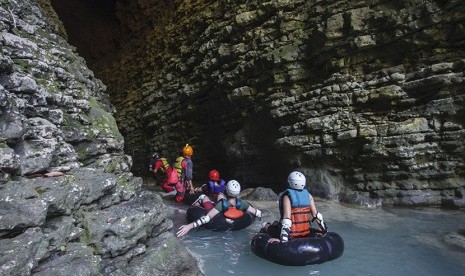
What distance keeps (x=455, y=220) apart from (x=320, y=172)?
11.6 feet

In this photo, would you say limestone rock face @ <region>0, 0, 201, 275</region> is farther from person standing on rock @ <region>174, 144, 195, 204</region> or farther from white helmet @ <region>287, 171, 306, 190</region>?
person standing on rock @ <region>174, 144, 195, 204</region>

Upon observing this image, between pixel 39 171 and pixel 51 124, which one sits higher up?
pixel 51 124

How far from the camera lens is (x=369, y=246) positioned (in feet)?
19.0

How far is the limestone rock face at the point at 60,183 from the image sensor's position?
3.06 meters

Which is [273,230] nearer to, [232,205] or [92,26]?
[232,205]

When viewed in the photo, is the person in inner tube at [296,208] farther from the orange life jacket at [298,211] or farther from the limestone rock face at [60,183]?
the limestone rock face at [60,183]

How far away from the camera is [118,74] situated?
2092cm

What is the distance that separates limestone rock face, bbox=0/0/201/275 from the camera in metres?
3.06

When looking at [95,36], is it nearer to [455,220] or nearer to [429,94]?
[429,94]

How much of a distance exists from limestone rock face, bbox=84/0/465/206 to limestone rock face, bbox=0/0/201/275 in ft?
20.1

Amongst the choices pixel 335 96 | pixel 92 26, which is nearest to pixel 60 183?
pixel 335 96

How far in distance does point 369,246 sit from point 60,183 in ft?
15.9

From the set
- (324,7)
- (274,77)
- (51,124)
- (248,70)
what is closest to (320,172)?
(274,77)

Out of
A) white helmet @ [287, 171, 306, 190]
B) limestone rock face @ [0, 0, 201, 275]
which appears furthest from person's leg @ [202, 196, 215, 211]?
white helmet @ [287, 171, 306, 190]
